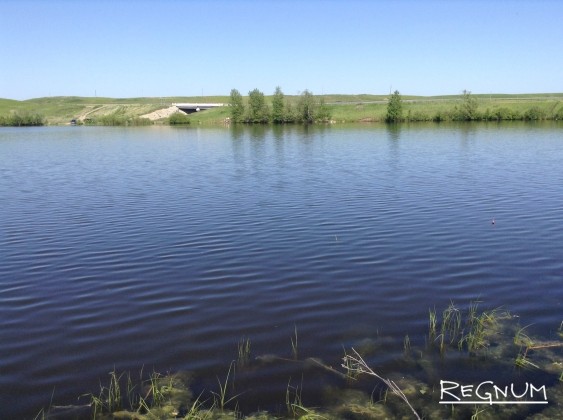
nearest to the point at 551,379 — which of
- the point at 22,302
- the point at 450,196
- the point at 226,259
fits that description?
the point at 226,259

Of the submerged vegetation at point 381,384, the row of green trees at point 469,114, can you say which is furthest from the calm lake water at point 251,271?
the row of green trees at point 469,114

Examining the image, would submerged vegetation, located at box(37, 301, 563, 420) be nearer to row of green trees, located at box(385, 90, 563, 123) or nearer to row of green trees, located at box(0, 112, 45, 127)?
row of green trees, located at box(385, 90, 563, 123)

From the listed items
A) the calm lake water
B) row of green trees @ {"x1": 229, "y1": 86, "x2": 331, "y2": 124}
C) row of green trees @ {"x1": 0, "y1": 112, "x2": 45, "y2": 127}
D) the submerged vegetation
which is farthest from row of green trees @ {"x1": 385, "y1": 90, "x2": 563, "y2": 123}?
row of green trees @ {"x1": 0, "y1": 112, "x2": 45, "y2": 127}

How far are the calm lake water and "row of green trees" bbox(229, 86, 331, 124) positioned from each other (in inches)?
4183

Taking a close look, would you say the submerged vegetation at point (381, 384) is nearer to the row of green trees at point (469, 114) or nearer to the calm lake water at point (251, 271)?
the calm lake water at point (251, 271)

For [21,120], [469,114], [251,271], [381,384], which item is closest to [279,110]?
[469,114]

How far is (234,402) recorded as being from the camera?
830cm

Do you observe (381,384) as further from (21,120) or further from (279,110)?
(21,120)

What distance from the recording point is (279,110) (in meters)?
138

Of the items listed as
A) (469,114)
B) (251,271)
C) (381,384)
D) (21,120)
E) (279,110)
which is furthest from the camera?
(21,120)

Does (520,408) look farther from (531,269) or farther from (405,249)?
(405,249)

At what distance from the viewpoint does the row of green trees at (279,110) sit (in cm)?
13450

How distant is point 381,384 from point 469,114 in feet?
419

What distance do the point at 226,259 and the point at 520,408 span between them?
33.2ft
